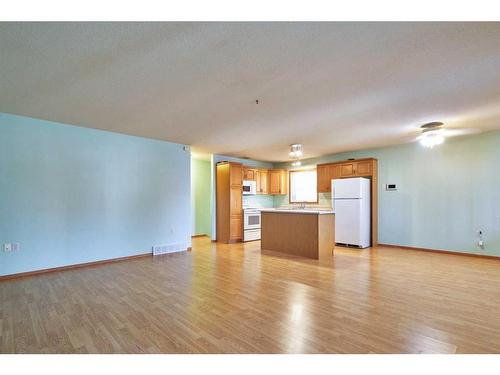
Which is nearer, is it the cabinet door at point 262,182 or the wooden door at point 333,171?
the wooden door at point 333,171

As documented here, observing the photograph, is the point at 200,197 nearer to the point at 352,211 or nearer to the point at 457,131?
the point at 352,211

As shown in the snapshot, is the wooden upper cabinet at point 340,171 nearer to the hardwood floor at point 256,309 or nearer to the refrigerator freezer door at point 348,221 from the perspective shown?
the refrigerator freezer door at point 348,221

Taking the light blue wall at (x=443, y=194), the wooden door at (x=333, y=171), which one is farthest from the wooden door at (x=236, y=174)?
the light blue wall at (x=443, y=194)

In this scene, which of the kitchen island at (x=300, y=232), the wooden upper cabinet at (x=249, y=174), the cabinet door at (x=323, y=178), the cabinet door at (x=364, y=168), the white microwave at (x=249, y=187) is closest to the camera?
the kitchen island at (x=300, y=232)

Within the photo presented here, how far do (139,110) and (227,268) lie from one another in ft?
9.32

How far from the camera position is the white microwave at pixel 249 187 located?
7.62 meters

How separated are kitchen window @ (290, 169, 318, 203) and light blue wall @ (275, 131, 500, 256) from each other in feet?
6.42

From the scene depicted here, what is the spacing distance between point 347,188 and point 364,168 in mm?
764

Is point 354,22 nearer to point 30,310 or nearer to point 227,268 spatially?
point 227,268

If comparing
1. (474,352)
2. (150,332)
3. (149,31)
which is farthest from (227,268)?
(149,31)

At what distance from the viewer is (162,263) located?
4730 millimetres

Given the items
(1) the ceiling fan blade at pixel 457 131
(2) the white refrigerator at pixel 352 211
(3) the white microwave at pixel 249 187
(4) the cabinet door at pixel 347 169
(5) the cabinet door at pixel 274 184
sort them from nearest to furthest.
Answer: (1) the ceiling fan blade at pixel 457 131, (2) the white refrigerator at pixel 352 211, (4) the cabinet door at pixel 347 169, (3) the white microwave at pixel 249 187, (5) the cabinet door at pixel 274 184

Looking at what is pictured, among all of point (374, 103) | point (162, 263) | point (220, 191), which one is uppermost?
point (374, 103)

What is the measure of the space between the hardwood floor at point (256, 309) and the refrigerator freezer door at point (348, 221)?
5.31 feet
